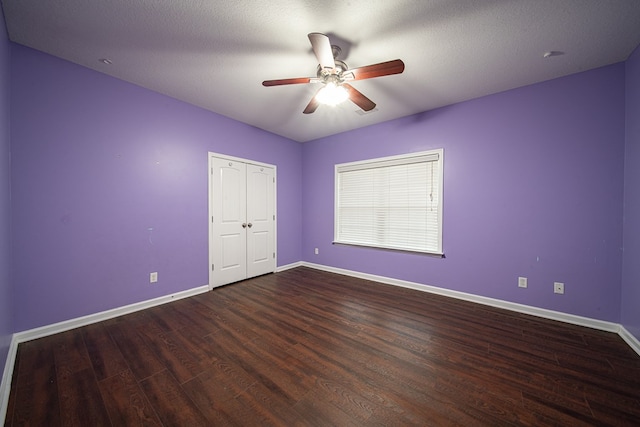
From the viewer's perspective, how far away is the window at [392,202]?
11.0ft

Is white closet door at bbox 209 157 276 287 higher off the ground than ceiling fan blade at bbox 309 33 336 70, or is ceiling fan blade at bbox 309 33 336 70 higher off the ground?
ceiling fan blade at bbox 309 33 336 70

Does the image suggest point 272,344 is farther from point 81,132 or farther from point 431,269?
point 81,132

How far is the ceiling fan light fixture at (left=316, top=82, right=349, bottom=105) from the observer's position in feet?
6.64

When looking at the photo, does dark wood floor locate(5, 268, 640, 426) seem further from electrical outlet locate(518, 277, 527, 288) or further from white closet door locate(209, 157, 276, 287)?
white closet door locate(209, 157, 276, 287)

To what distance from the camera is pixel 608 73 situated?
→ 2.26 m

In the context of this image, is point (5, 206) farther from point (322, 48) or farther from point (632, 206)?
point (632, 206)

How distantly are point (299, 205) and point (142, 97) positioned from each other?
10.0ft

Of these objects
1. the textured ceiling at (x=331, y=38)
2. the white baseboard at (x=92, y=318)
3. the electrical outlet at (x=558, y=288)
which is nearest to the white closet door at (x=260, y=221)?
the white baseboard at (x=92, y=318)

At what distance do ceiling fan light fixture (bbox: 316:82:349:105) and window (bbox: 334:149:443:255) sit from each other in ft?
6.15

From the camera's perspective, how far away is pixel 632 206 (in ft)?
6.84

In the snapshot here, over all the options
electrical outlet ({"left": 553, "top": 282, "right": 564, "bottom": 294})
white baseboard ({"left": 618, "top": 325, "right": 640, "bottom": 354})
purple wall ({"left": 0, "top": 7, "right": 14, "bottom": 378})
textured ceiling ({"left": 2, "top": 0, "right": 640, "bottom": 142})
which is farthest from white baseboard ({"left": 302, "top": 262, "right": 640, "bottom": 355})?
purple wall ({"left": 0, "top": 7, "right": 14, "bottom": 378})

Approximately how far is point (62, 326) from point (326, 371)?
2.65 metres

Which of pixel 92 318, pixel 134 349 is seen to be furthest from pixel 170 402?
pixel 92 318

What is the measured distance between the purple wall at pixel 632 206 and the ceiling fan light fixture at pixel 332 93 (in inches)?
103
